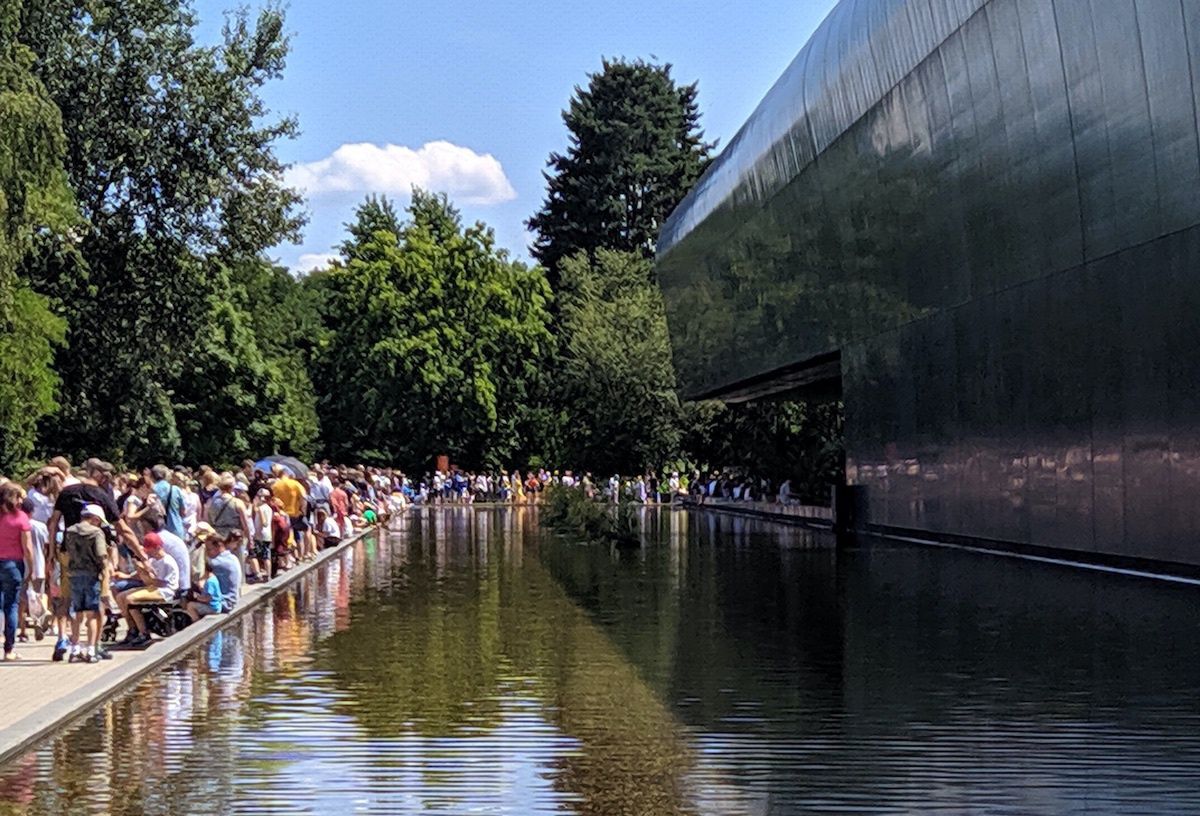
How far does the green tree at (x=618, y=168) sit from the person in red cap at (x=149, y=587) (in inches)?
3617

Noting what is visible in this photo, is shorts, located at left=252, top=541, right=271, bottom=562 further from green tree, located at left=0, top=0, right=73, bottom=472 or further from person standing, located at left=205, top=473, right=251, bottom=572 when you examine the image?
green tree, located at left=0, top=0, right=73, bottom=472

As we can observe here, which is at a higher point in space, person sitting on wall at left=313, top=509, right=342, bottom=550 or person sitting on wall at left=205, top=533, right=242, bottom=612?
person sitting on wall at left=313, top=509, right=342, bottom=550

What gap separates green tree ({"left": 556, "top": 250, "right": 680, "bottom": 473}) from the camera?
95250 mm

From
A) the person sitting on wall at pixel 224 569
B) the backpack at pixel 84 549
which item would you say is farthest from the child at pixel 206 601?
the backpack at pixel 84 549

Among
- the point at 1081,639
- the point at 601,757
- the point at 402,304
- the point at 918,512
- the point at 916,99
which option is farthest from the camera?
the point at 402,304

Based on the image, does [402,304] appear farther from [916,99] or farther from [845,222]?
[916,99]

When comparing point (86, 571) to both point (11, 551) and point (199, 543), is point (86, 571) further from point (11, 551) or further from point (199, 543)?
point (199, 543)

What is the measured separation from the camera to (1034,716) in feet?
43.1

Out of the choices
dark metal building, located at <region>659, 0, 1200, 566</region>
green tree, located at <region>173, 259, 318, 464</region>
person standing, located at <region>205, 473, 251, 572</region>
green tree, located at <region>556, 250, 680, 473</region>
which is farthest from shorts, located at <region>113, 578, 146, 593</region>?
green tree, located at <region>556, 250, 680, 473</region>

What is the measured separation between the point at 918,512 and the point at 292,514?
1331 centimetres

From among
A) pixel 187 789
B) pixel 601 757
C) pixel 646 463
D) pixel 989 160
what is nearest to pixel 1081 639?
pixel 601 757

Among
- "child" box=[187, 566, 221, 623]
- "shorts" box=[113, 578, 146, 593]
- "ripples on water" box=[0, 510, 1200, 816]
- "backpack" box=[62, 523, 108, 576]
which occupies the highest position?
"backpack" box=[62, 523, 108, 576]

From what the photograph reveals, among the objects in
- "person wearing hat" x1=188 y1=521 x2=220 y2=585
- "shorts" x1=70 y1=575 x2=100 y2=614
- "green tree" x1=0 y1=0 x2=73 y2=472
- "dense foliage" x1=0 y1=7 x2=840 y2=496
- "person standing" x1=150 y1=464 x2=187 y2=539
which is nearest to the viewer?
"shorts" x1=70 y1=575 x2=100 y2=614

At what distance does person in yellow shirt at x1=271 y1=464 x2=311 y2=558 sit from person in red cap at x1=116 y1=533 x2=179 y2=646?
13.7m
